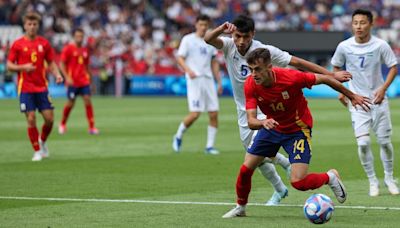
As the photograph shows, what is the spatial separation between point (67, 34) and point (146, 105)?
37.4 ft

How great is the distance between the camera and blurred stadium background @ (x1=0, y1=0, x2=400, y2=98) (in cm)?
4494

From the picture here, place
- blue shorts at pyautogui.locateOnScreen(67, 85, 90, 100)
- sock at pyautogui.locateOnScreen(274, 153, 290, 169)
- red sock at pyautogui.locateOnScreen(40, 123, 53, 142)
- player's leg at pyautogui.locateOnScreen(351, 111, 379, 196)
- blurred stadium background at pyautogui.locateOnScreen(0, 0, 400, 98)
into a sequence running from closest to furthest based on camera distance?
sock at pyautogui.locateOnScreen(274, 153, 290, 169), player's leg at pyautogui.locateOnScreen(351, 111, 379, 196), red sock at pyautogui.locateOnScreen(40, 123, 53, 142), blue shorts at pyautogui.locateOnScreen(67, 85, 90, 100), blurred stadium background at pyautogui.locateOnScreen(0, 0, 400, 98)

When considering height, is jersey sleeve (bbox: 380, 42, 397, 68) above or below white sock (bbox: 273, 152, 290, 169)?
above

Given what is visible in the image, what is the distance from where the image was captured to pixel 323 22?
2008 inches

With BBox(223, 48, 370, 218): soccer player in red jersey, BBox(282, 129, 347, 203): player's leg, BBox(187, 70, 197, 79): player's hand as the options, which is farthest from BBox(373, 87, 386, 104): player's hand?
BBox(187, 70, 197, 79): player's hand

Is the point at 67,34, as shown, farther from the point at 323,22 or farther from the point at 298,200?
the point at 298,200

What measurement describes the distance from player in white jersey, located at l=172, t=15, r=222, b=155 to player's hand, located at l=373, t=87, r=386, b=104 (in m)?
6.56

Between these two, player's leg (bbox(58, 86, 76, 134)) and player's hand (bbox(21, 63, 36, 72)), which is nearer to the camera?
player's hand (bbox(21, 63, 36, 72))

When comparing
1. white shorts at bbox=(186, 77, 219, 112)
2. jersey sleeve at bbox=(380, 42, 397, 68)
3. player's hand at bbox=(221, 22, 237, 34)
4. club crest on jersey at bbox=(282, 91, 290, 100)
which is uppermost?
player's hand at bbox=(221, 22, 237, 34)

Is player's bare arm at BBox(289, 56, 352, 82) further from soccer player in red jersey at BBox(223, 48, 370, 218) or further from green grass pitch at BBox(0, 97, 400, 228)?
green grass pitch at BBox(0, 97, 400, 228)

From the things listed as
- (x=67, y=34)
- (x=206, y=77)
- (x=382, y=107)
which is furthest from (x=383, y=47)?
(x=67, y=34)

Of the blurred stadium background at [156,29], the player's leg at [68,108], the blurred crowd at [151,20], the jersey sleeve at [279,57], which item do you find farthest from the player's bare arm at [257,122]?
the blurred crowd at [151,20]

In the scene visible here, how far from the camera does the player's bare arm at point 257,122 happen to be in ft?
30.1

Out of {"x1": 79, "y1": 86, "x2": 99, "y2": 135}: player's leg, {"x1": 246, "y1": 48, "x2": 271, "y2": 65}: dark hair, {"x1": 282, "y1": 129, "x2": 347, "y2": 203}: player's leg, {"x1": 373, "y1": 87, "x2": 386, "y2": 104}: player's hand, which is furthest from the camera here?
{"x1": 79, "y1": 86, "x2": 99, "y2": 135}: player's leg
